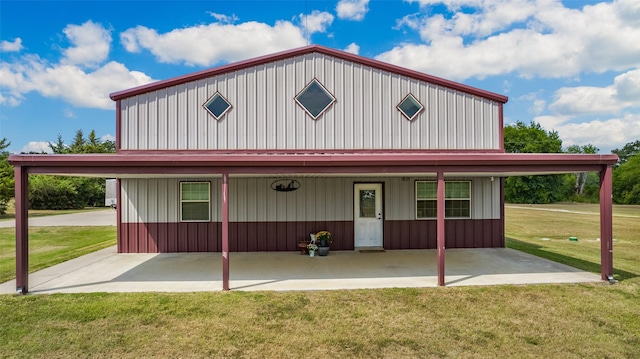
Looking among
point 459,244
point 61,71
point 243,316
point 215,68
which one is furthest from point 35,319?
point 61,71

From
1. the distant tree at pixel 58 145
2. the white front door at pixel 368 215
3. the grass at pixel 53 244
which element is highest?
the distant tree at pixel 58 145

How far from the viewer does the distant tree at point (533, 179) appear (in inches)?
1613

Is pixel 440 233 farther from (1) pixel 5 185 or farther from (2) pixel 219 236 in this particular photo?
(1) pixel 5 185

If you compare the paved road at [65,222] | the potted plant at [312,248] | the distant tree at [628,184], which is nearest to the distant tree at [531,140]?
the distant tree at [628,184]

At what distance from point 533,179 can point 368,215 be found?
130 ft

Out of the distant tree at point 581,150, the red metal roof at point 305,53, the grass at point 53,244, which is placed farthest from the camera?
the distant tree at point 581,150

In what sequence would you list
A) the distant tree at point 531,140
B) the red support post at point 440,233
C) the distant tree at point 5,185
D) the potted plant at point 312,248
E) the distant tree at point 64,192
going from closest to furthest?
the red support post at point 440,233 → the potted plant at point 312,248 → the distant tree at point 5,185 → the distant tree at point 64,192 → the distant tree at point 531,140

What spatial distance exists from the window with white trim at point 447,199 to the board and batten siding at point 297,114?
1121 millimetres

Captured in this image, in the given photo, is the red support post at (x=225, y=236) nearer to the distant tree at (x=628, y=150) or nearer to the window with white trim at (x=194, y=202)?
the window with white trim at (x=194, y=202)

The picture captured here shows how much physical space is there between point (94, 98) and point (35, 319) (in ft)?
162

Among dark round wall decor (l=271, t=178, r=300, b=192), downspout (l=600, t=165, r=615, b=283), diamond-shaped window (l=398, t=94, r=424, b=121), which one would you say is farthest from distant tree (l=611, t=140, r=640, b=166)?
dark round wall decor (l=271, t=178, r=300, b=192)

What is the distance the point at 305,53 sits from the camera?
364 inches

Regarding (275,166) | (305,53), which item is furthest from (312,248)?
(305,53)

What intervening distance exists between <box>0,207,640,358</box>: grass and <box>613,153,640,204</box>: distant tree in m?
44.1
